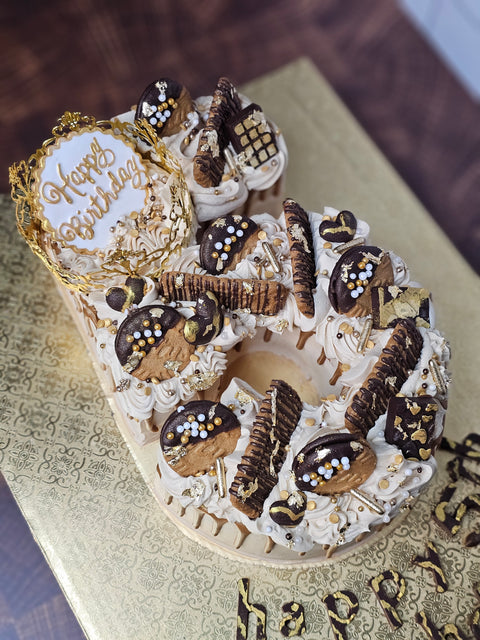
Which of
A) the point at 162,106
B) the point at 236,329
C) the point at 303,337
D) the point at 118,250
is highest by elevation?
the point at 162,106

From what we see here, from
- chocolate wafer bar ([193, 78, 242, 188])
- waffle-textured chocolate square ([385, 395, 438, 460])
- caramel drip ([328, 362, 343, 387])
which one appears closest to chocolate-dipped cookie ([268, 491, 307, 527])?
waffle-textured chocolate square ([385, 395, 438, 460])

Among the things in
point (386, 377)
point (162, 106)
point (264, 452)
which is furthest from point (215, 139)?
point (264, 452)

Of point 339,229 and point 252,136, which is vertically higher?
point 252,136

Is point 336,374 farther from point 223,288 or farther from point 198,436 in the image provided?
point 198,436

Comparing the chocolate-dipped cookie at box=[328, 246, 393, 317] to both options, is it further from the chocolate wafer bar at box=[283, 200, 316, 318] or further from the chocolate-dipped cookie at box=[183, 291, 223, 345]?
the chocolate-dipped cookie at box=[183, 291, 223, 345]

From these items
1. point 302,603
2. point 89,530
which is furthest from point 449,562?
point 89,530

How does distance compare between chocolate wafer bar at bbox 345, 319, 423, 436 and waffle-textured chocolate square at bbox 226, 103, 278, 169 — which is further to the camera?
waffle-textured chocolate square at bbox 226, 103, 278, 169
